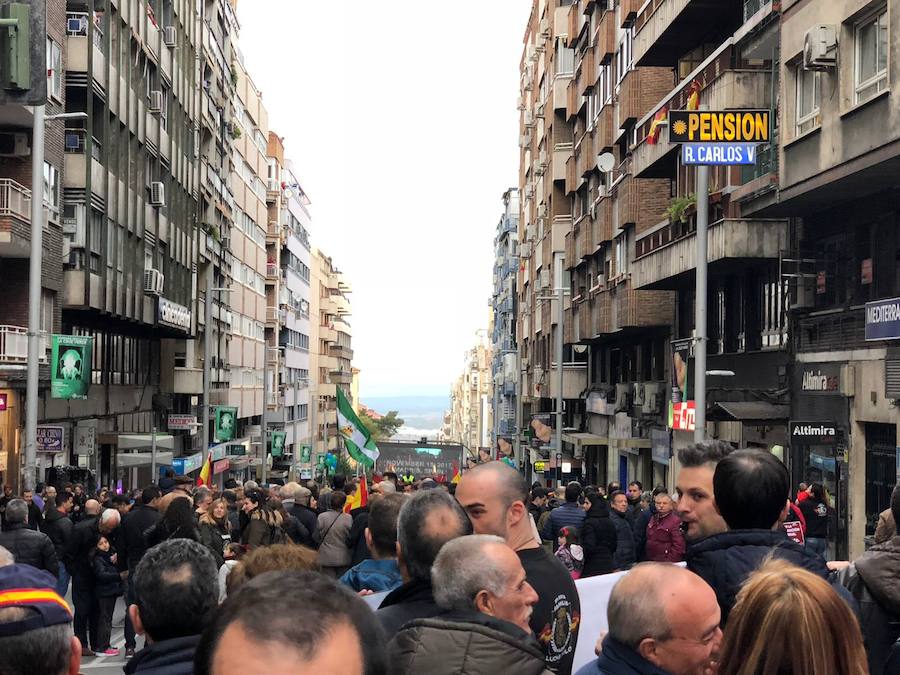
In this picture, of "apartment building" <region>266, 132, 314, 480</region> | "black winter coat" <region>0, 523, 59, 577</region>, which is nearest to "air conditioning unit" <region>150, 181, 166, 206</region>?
"black winter coat" <region>0, 523, 59, 577</region>

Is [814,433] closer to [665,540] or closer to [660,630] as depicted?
[665,540]

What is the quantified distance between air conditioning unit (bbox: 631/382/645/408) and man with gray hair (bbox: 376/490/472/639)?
37.4 meters

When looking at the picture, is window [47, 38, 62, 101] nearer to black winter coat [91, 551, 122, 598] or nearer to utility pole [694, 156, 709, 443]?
utility pole [694, 156, 709, 443]

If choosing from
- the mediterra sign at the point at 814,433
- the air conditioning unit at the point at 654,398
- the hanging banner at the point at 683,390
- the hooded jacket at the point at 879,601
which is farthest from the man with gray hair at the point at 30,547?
the air conditioning unit at the point at 654,398

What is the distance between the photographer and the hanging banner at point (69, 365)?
29.7 meters

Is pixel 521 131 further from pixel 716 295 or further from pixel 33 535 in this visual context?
pixel 33 535

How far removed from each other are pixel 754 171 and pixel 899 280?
5.82 metres

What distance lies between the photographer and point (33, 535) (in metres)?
→ 12.7

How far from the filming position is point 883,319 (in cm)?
2148

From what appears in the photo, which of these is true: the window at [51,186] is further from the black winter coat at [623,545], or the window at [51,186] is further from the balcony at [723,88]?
the black winter coat at [623,545]

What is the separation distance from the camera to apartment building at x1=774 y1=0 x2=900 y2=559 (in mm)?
21484

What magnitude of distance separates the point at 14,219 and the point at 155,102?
53.1ft

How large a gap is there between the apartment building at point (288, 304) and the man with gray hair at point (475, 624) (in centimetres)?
8230

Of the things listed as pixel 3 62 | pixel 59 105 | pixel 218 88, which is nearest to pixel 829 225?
pixel 3 62
